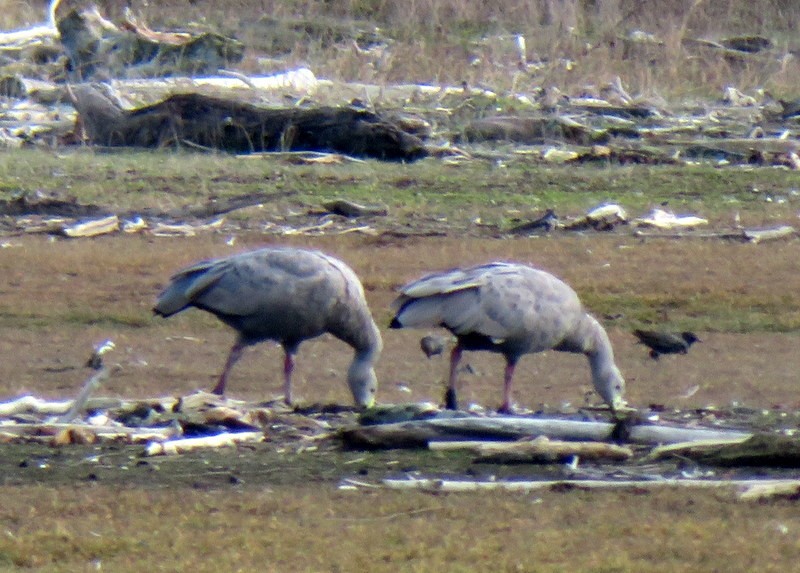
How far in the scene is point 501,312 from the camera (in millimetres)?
7359

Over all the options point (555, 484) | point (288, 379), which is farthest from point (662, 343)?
point (555, 484)

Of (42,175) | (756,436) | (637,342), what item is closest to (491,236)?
(637,342)

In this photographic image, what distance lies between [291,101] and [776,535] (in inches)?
592

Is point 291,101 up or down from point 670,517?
down

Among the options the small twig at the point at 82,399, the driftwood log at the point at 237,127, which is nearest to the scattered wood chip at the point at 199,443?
the small twig at the point at 82,399

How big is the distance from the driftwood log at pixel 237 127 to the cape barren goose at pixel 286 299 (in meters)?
8.92

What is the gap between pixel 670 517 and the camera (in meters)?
5.29

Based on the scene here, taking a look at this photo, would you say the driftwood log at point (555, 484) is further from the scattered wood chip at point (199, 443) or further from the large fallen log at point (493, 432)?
the scattered wood chip at point (199, 443)

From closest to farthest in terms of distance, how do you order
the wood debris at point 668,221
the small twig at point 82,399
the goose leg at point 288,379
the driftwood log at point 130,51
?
the small twig at point 82,399
the goose leg at point 288,379
the wood debris at point 668,221
the driftwood log at point 130,51

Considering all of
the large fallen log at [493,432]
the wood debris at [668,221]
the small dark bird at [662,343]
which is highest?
the large fallen log at [493,432]

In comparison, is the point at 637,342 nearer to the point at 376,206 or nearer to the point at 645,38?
the point at 376,206

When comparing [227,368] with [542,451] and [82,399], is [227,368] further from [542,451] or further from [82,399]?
[542,451]

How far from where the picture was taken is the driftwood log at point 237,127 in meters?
16.8

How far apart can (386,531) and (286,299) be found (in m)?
2.70
